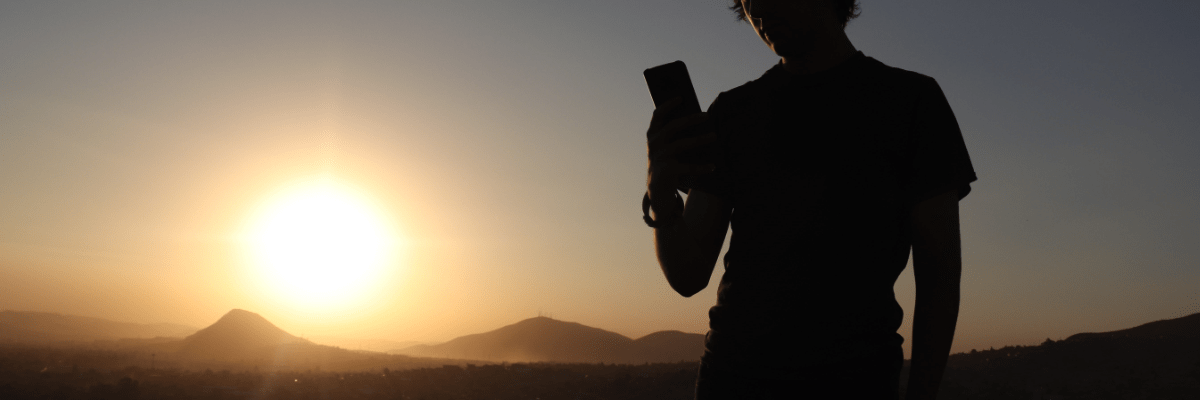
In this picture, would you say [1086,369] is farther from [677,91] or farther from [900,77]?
[677,91]

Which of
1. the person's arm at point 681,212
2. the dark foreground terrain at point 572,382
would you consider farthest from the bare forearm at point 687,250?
the dark foreground terrain at point 572,382

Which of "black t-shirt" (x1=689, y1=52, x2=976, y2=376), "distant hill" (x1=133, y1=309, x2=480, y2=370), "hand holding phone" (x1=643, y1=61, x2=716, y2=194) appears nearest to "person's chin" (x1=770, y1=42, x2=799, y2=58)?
"black t-shirt" (x1=689, y1=52, x2=976, y2=376)

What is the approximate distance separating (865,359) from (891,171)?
0.51m

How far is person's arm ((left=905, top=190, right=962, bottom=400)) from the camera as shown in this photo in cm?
164

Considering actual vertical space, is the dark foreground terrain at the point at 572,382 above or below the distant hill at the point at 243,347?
below

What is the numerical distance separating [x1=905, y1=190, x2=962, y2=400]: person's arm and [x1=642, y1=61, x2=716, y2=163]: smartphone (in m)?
0.60

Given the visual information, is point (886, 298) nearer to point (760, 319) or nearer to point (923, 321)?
point (923, 321)

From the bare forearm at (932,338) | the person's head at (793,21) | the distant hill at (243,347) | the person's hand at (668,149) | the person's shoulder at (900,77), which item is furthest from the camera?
the distant hill at (243,347)

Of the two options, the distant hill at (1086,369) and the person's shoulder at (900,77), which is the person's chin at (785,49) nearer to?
the person's shoulder at (900,77)

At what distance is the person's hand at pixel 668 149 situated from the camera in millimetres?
1765

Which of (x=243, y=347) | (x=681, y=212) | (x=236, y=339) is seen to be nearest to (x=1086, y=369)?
(x=681, y=212)

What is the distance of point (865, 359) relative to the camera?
1.64 metres

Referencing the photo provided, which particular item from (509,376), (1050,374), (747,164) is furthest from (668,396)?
(747,164)

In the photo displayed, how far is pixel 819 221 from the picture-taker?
5.66 ft
